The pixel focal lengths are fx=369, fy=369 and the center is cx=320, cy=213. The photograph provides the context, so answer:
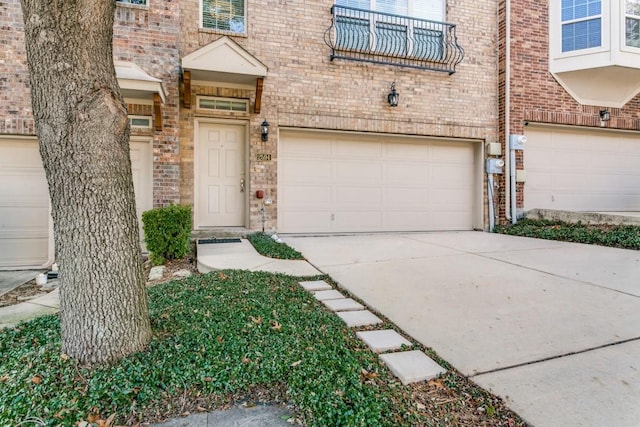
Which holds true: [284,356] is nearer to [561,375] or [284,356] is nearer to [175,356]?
[175,356]

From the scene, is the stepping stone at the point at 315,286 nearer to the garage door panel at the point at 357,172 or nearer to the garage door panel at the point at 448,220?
the garage door panel at the point at 357,172

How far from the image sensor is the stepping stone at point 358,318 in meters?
2.72

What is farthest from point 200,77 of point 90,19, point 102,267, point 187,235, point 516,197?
point 516,197

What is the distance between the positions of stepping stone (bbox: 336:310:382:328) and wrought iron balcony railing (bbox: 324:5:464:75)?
563cm

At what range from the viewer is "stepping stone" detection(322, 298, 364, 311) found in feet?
10.0

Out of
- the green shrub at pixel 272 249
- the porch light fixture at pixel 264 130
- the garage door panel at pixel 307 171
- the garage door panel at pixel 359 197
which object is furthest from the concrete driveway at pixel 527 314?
the porch light fixture at pixel 264 130

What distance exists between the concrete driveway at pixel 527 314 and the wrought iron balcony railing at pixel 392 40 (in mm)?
4123

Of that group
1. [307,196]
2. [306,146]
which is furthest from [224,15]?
[307,196]

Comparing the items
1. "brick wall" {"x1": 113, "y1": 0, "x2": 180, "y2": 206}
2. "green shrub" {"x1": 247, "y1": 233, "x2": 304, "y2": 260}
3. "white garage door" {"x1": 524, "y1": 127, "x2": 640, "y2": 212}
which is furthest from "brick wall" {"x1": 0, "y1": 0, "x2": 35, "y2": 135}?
"white garage door" {"x1": 524, "y1": 127, "x2": 640, "y2": 212}

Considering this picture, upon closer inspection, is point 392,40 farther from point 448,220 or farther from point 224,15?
point 448,220

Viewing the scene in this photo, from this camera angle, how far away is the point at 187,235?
17.3 feet

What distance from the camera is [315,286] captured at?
372cm

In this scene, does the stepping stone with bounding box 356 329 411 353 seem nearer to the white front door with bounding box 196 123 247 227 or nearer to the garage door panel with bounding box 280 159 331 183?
the white front door with bounding box 196 123 247 227

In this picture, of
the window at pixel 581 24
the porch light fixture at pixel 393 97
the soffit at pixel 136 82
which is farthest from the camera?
the window at pixel 581 24
